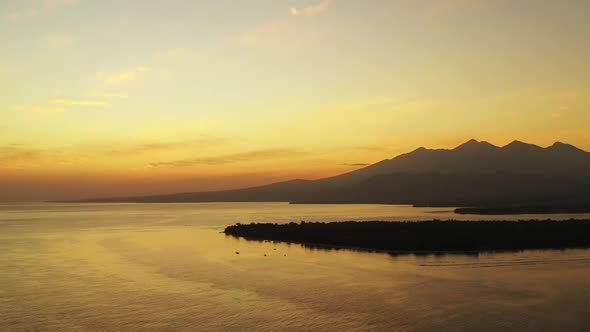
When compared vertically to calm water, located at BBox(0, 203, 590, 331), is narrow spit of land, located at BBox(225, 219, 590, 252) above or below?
above

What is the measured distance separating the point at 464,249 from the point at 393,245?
5810mm

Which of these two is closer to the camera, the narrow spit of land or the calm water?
Answer: the calm water

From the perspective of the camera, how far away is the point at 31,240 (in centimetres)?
6412

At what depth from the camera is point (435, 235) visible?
159 feet

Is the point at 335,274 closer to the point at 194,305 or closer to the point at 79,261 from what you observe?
the point at 194,305

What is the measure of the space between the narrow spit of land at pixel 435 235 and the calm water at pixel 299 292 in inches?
142

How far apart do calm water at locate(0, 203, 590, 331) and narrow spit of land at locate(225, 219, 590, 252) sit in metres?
3.60

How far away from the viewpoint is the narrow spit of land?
44.2 m

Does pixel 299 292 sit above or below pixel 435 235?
below

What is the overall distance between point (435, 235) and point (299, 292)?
2503 cm

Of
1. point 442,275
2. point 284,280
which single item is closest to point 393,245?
point 442,275

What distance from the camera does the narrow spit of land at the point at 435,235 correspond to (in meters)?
44.2

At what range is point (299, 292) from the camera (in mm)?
27094

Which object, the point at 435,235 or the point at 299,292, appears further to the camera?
the point at 435,235
